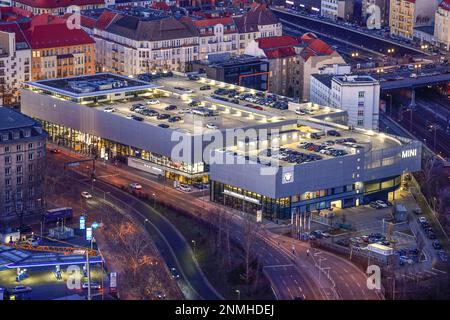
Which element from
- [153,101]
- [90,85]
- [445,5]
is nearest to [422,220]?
[153,101]

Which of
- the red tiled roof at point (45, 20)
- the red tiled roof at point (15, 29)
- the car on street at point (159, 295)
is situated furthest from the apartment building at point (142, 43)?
the car on street at point (159, 295)

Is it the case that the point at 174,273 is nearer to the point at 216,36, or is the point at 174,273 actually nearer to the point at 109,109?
the point at 109,109

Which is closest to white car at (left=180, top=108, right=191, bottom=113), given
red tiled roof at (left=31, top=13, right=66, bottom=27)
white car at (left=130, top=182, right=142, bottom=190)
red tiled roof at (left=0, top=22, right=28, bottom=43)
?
white car at (left=130, top=182, right=142, bottom=190)

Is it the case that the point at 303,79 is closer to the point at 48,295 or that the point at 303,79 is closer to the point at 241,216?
the point at 241,216

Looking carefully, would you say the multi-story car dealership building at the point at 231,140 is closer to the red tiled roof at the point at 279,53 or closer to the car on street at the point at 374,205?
the car on street at the point at 374,205
